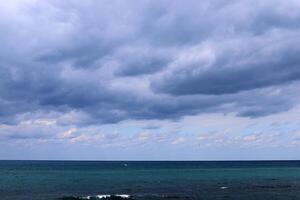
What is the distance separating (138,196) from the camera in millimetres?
70938

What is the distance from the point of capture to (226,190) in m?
81.3

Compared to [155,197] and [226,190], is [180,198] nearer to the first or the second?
[155,197]

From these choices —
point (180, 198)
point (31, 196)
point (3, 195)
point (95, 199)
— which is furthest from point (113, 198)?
point (3, 195)

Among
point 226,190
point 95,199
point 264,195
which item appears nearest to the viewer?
point 95,199

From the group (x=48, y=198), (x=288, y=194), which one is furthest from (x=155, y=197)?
(x=288, y=194)

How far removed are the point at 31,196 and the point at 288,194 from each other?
4375cm

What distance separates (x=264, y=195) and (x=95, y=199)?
2813cm

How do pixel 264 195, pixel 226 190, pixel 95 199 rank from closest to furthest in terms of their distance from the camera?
pixel 95 199, pixel 264 195, pixel 226 190

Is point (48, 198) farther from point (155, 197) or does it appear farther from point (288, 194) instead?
point (288, 194)

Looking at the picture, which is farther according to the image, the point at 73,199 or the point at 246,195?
the point at 246,195

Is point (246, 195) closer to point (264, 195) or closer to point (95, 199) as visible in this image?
point (264, 195)

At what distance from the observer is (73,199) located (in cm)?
6750

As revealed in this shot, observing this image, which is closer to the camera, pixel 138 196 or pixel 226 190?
pixel 138 196

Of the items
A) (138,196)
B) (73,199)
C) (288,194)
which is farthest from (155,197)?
(288,194)
